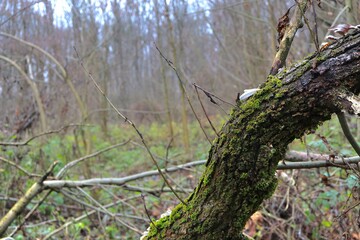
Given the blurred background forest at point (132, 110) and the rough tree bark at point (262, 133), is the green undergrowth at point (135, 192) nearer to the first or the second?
the blurred background forest at point (132, 110)

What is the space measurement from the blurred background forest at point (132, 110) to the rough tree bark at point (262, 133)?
25 cm

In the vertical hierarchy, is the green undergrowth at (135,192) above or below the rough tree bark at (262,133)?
below

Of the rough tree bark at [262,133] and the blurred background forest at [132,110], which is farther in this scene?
the blurred background forest at [132,110]

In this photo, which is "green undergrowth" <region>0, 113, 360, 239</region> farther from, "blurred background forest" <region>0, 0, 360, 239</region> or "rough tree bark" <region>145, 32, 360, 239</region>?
"rough tree bark" <region>145, 32, 360, 239</region>

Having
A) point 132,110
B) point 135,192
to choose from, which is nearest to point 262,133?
point 135,192

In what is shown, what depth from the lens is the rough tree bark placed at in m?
1.42

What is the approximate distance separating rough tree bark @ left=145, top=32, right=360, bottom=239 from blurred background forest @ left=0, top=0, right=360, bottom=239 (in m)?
0.25

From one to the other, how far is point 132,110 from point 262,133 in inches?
413

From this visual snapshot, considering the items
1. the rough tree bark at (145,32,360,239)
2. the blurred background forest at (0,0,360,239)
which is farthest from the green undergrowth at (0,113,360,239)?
the rough tree bark at (145,32,360,239)

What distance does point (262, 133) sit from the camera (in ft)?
5.04

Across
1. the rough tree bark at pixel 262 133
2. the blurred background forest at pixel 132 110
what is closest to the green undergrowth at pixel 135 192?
the blurred background forest at pixel 132 110

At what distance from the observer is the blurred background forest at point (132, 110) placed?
4051mm

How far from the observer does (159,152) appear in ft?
44.8

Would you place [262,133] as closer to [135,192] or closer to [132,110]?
[135,192]
